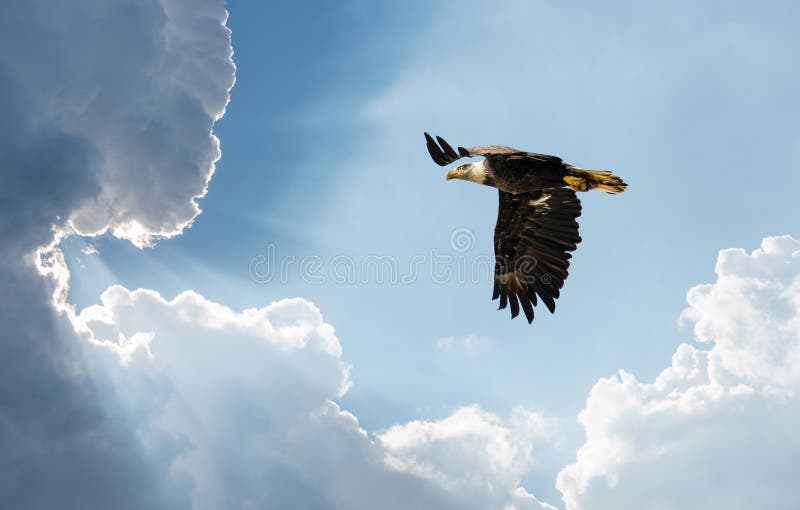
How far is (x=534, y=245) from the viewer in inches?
689

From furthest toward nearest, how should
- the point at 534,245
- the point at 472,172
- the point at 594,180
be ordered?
1. the point at 534,245
2. the point at 472,172
3. the point at 594,180

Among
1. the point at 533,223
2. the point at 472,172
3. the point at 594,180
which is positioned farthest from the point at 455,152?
the point at 533,223

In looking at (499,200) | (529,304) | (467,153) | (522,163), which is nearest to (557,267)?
(529,304)

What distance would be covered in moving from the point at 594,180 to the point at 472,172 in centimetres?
277

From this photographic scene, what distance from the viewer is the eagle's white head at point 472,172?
49.8 feet

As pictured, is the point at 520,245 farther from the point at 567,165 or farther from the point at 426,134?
the point at 426,134

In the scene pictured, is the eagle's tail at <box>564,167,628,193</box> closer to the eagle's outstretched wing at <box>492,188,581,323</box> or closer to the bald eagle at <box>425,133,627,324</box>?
the bald eagle at <box>425,133,627,324</box>

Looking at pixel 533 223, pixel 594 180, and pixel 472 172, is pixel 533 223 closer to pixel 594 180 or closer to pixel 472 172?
pixel 594 180

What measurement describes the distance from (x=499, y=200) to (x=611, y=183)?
3.44 m

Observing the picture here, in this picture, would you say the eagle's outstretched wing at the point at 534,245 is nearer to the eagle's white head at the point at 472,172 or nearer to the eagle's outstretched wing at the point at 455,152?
the eagle's white head at the point at 472,172

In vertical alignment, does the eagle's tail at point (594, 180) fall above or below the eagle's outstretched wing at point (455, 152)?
above

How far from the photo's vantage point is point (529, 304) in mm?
16906

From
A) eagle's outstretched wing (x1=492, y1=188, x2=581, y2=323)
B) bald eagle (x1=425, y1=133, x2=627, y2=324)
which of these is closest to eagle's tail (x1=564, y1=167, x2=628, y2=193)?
bald eagle (x1=425, y1=133, x2=627, y2=324)

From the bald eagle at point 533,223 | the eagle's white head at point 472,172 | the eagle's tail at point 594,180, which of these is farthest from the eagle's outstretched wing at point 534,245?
the eagle's white head at point 472,172
